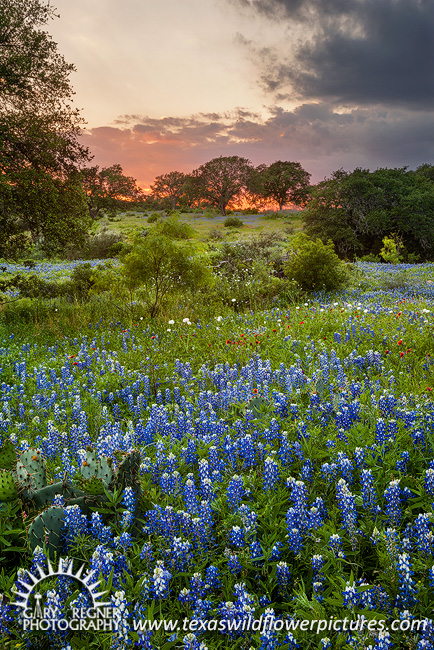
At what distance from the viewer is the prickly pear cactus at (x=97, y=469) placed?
277 cm

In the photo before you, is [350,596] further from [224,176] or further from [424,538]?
[224,176]

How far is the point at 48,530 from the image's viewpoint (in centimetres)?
249

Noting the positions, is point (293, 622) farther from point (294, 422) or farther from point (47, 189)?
point (47, 189)

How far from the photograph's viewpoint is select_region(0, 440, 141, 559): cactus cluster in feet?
8.39

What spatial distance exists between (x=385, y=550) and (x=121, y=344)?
785 centimetres

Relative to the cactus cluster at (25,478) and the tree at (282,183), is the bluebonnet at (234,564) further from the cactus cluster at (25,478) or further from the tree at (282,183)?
the tree at (282,183)

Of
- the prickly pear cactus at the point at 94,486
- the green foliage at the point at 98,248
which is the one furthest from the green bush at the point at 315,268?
the green foliage at the point at 98,248

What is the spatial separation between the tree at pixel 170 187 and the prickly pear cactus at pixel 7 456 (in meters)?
91.4

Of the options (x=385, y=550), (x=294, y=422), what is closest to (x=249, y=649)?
(x=385, y=550)

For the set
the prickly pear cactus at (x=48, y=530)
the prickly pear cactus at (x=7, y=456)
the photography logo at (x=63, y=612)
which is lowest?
the prickly pear cactus at (x=7, y=456)

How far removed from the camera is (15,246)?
44.5ft

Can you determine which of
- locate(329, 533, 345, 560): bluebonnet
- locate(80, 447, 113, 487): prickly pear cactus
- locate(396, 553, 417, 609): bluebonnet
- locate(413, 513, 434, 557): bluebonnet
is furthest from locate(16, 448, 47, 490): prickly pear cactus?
locate(413, 513, 434, 557): bluebonnet

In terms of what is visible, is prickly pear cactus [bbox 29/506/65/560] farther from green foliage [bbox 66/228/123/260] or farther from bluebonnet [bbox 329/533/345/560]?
green foliage [bbox 66/228/123/260]

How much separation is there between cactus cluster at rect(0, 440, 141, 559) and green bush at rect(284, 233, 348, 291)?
47.2 feet
